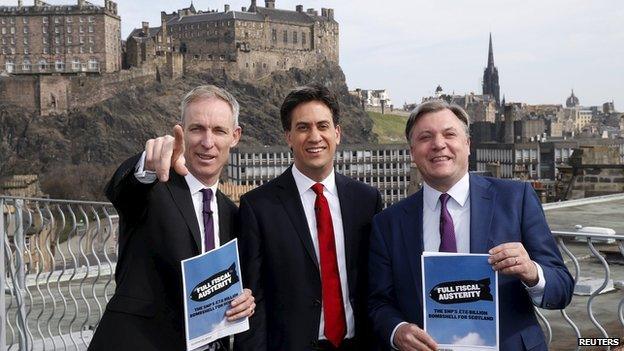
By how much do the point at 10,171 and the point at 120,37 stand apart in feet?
87.2

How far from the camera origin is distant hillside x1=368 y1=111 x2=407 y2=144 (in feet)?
377

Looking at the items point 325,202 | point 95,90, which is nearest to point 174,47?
point 95,90

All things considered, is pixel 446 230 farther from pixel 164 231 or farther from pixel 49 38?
pixel 49 38

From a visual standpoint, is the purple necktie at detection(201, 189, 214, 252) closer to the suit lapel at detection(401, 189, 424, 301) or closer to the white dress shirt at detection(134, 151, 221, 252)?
the white dress shirt at detection(134, 151, 221, 252)

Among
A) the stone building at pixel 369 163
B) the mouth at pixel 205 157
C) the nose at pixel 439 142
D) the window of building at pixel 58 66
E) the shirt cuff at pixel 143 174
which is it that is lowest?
the stone building at pixel 369 163

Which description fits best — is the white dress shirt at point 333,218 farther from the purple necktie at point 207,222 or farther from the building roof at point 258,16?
the building roof at point 258,16

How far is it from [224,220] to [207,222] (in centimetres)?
13

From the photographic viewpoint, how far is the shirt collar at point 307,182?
3781 mm

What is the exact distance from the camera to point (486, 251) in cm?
327

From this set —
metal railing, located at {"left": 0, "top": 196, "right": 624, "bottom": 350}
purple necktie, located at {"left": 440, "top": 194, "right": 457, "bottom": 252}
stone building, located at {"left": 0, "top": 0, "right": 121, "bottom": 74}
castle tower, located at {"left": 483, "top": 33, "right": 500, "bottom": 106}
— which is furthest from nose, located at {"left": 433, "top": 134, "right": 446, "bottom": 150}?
castle tower, located at {"left": 483, "top": 33, "right": 500, "bottom": 106}

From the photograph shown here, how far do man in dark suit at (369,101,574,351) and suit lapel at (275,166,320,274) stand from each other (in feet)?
1.05

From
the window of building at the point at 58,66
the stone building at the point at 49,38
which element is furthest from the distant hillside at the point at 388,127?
the window of building at the point at 58,66

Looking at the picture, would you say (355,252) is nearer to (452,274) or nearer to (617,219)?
(452,274)

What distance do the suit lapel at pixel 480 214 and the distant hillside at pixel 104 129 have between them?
78.5m
